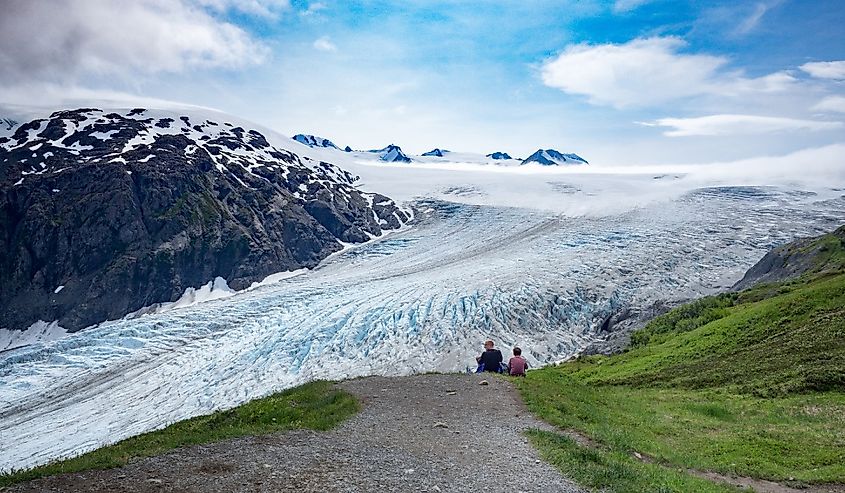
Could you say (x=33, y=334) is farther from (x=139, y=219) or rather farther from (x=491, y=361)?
(x=491, y=361)

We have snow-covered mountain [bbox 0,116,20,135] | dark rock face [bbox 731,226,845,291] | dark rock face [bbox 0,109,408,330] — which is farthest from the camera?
snow-covered mountain [bbox 0,116,20,135]

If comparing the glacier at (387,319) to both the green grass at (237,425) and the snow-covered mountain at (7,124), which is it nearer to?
the green grass at (237,425)

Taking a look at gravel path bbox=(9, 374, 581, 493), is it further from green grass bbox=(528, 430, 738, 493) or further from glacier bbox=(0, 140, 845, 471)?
glacier bbox=(0, 140, 845, 471)

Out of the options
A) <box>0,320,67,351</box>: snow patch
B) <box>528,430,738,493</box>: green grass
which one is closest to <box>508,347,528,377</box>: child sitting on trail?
<box>528,430,738,493</box>: green grass

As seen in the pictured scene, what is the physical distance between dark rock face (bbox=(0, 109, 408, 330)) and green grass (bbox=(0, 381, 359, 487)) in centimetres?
7907

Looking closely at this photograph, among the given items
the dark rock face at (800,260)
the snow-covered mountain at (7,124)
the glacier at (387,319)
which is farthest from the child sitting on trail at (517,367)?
the snow-covered mountain at (7,124)

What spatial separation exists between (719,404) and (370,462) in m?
11.7

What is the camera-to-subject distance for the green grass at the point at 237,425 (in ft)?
30.9

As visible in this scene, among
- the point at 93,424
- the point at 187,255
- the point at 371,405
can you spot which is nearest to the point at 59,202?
the point at 187,255

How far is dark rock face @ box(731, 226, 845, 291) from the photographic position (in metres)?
38.5

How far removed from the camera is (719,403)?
16750 mm

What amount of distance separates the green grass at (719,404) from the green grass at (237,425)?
193 inches

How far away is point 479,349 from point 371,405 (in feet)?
103

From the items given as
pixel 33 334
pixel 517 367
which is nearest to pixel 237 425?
pixel 517 367
